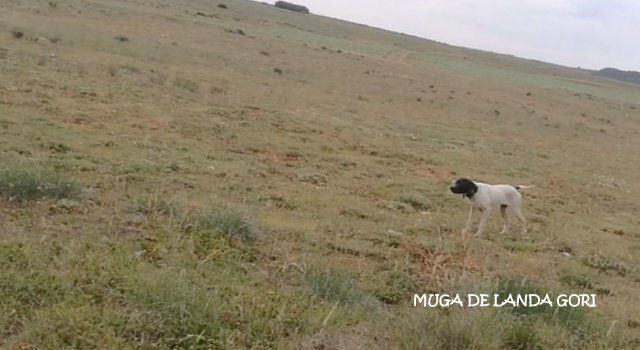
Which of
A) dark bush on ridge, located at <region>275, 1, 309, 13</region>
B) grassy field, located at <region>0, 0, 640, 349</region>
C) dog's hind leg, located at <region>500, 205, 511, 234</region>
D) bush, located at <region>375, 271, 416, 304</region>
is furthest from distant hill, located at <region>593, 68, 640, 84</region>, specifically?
bush, located at <region>375, 271, 416, 304</region>

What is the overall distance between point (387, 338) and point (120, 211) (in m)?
3.41

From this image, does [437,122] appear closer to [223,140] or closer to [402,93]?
[402,93]

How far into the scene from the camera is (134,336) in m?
4.11

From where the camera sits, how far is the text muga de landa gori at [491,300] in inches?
204

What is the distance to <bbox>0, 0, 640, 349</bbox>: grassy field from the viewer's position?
14.6 ft

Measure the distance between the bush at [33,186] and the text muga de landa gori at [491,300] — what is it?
3.74m

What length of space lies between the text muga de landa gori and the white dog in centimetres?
277

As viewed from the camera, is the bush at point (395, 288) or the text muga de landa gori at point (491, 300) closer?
the text muga de landa gori at point (491, 300)

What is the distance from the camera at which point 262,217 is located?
7668 mm

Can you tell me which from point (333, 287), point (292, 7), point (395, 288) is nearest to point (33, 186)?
point (333, 287)

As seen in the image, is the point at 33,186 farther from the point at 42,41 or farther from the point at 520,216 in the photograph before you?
the point at 42,41

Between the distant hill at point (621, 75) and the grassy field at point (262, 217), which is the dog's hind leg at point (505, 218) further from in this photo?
the distant hill at point (621, 75)

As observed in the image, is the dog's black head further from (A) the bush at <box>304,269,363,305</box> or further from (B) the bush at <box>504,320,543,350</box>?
(B) the bush at <box>504,320,543,350</box>

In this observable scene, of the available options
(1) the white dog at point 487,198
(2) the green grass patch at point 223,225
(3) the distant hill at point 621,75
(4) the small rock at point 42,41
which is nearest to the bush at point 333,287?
(2) the green grass patch at point 223,225
